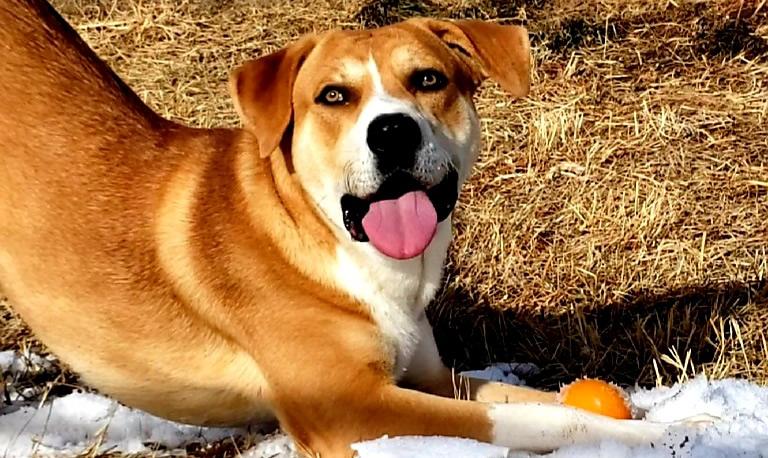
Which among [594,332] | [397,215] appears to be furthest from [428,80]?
[594,332]

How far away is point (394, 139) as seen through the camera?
355cm

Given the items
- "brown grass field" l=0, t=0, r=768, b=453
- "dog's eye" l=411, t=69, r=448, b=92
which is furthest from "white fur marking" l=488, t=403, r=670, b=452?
"dog's eye" l=411, t=69, r=448, b=92

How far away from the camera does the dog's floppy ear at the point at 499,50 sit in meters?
3.93

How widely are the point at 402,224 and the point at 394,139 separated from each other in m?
0.31

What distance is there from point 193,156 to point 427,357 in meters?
1.10

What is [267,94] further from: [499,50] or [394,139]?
[499,50]

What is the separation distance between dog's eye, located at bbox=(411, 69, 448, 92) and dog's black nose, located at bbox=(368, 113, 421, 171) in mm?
259

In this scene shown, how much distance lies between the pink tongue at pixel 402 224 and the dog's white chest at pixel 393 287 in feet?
0.29

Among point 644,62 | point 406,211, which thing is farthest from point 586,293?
point 644,62

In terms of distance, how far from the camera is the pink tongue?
12.0ft

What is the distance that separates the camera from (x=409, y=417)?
356cm

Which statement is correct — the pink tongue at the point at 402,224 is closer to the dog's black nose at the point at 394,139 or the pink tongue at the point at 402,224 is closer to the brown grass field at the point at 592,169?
the dog's black nose at the point at 394,139

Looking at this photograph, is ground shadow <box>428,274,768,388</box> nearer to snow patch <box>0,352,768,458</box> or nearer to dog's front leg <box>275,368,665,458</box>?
snow patch <box>0,352,768,458</box>

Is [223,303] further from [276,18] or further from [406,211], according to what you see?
[276,18]
